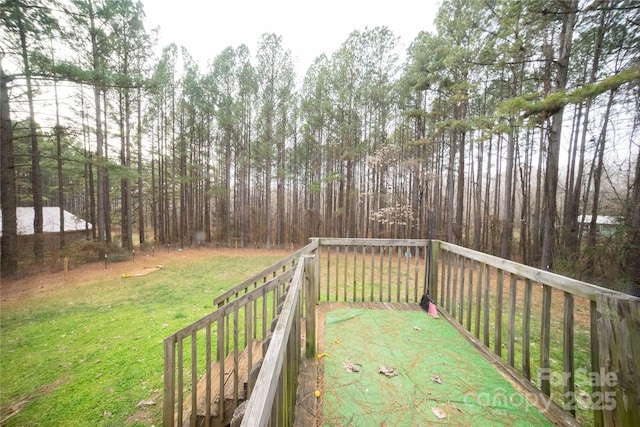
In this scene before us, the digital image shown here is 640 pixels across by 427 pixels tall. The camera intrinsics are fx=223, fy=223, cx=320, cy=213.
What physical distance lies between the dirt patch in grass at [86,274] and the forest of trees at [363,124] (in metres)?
1.03

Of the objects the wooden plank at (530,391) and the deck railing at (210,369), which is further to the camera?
the deck railing at (210,369)

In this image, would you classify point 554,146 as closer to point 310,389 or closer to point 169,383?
point 310,389

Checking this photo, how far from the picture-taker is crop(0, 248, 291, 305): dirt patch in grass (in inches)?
243

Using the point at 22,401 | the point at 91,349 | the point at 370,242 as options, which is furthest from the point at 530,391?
the point at 91,349

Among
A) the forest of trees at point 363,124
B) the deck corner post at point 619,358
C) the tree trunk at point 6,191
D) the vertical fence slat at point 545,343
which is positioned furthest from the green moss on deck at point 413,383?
the tree trunk at point 6,191

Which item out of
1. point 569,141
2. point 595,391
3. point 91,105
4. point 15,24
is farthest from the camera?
point 91,105

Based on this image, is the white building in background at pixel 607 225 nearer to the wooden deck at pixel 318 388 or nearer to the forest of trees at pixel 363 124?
the forest of trees at pixel 363 124

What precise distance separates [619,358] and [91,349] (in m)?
5.84

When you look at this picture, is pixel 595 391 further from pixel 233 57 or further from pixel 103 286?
pixel 233 57

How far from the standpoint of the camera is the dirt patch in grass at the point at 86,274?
→ 20.2ft

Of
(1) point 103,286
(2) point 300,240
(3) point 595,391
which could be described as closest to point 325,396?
(3) point 595,391

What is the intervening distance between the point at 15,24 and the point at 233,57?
26.2 ft

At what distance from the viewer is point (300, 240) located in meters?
14.7

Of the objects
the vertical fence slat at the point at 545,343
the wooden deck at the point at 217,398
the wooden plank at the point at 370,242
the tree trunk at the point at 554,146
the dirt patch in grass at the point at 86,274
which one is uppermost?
the tree trunk at the point at 554,146
